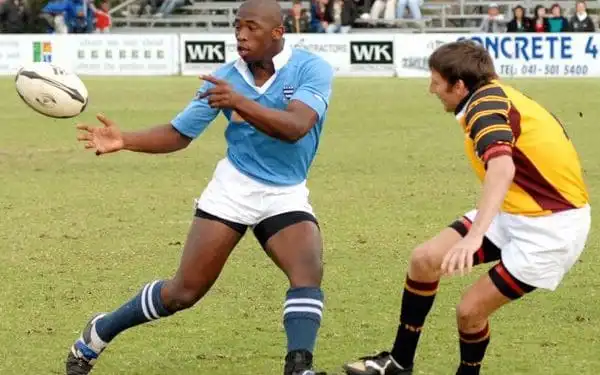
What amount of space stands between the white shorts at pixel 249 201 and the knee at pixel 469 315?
98 cm

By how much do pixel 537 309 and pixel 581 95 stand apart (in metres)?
17.5

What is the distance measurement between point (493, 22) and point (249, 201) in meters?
29.7

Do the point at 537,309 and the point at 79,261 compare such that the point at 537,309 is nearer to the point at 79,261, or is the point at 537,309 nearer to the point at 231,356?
the point at 231,356

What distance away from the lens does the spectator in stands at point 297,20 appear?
115ft

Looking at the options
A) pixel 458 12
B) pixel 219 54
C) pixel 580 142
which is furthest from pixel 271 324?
pixel 458 12

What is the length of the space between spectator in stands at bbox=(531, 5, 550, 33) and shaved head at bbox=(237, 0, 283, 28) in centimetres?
2673

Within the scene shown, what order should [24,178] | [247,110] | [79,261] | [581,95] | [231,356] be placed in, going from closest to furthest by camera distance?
1. [247,110]
2. [231,356]
3. [79,261]
4. [24,178]
5. [581,95]

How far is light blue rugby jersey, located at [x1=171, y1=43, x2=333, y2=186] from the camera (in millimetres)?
6652

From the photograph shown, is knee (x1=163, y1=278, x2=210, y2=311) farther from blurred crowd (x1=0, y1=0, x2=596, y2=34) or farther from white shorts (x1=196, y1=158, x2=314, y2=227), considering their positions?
blurred crowd (x1=0, y1=0, x2=596, y2=34)

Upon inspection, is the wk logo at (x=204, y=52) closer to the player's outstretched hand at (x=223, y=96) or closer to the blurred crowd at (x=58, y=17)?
the blurred crowd at (x=58, y=17)

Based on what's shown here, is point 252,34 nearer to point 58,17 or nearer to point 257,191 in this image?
point 257,191

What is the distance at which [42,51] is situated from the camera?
33.2m

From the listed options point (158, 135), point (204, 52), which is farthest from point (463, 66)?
point (204, 52)

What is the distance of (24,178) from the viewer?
15578 mm
